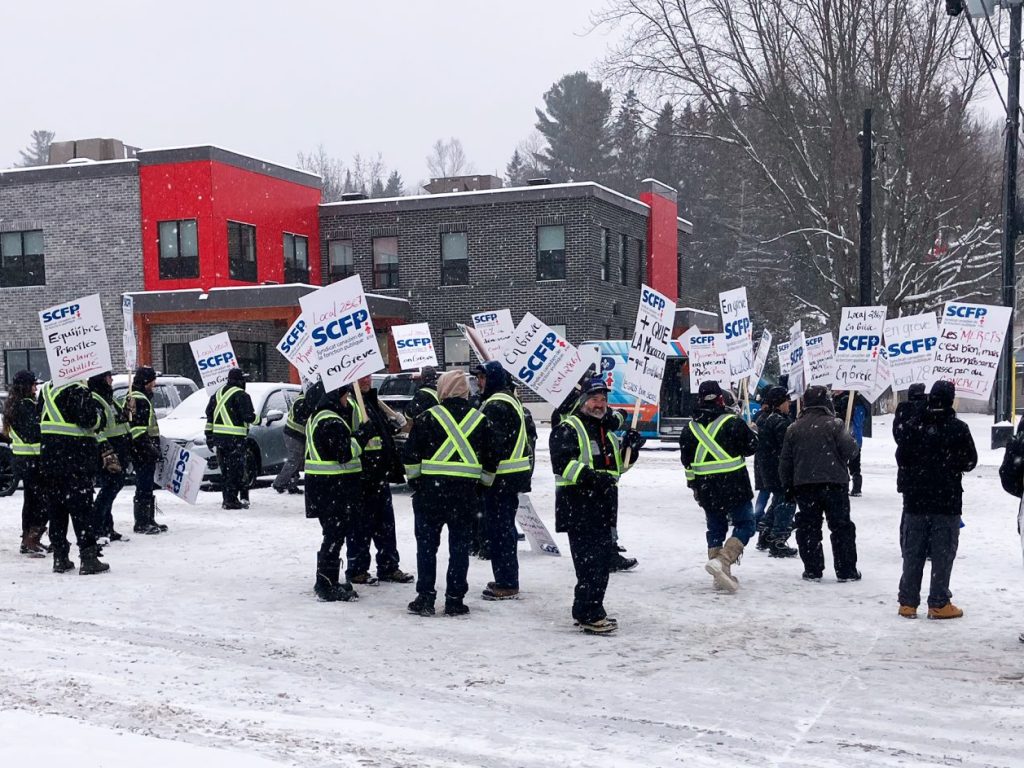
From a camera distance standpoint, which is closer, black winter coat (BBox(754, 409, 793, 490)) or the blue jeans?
the blue jeans

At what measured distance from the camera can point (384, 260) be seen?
128 feet

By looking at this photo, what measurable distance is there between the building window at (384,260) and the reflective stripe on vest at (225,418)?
24.4 meters

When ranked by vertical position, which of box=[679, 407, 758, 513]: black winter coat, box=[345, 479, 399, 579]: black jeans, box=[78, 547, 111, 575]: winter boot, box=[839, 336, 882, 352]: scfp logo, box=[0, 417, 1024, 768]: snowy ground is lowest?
box=[0, 417, 1024, 768]: snowy ground

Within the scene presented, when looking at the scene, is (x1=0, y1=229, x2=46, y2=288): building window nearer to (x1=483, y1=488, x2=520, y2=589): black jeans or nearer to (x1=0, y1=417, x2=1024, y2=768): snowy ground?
(x1=0, y1=417, x2=1024, y2=768): snowy ground

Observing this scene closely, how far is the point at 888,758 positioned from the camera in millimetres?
5527

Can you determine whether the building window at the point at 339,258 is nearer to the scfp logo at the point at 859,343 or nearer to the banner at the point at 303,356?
the banner at the point at 303,356

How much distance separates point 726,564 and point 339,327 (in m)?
3.53

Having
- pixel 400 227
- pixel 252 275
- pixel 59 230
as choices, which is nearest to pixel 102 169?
pixel 59 230

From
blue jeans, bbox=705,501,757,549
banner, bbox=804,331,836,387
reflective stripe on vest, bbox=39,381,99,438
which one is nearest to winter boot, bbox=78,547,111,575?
reflective stripe on vest, bbox=39,381,99,438

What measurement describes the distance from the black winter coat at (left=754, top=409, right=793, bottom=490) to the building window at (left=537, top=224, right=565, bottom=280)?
25.6 metres

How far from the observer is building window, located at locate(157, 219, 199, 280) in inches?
1355

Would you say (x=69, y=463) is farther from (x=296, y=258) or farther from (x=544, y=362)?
(x=296, y=258)

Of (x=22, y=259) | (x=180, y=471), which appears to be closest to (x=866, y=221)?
(x=180, y=471)

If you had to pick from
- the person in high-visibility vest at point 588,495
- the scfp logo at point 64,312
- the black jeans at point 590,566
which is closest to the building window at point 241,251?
the scfp logo at point 64,312
